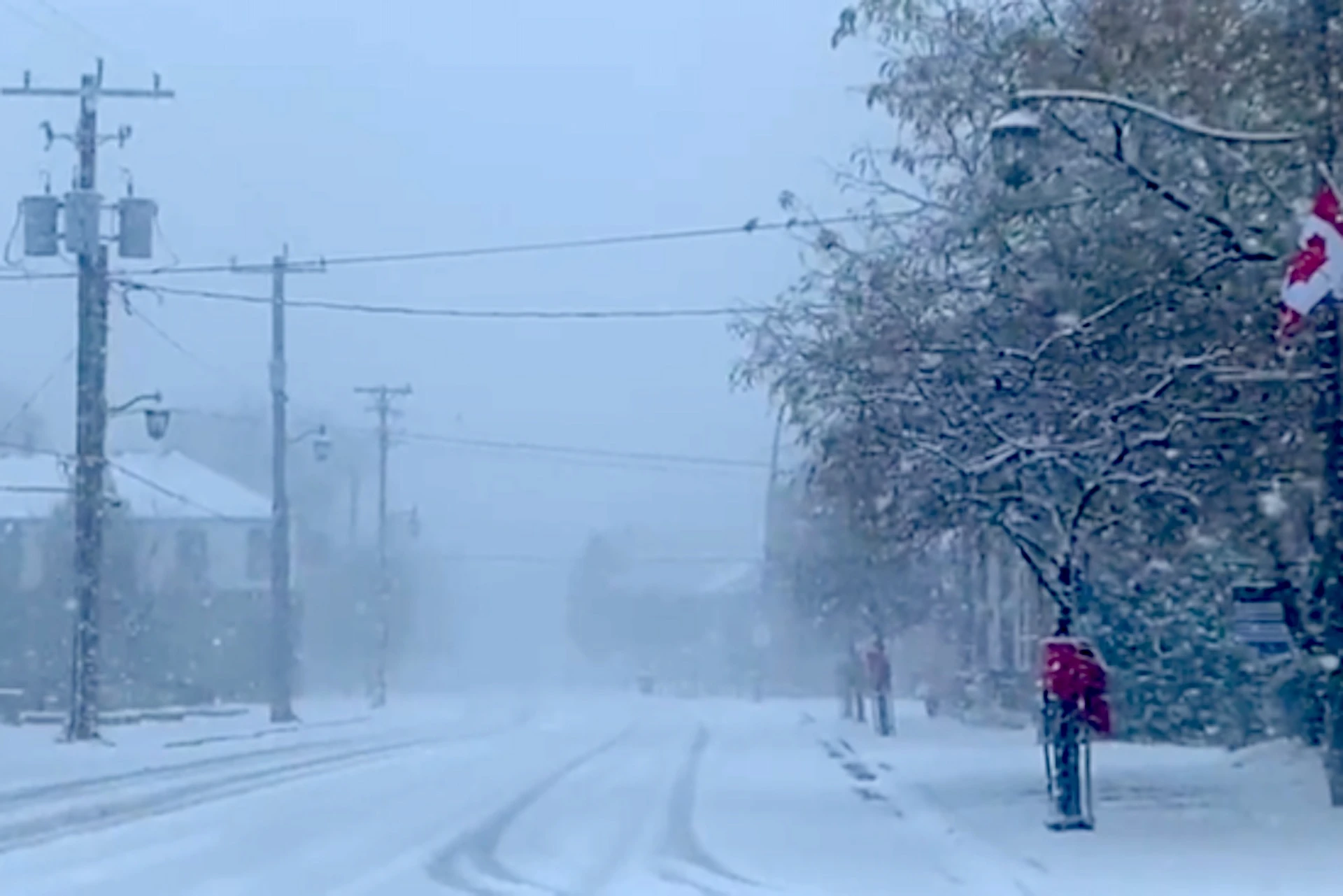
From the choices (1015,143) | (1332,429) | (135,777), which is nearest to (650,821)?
(1332,429)

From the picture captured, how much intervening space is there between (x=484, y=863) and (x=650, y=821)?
17.8ft

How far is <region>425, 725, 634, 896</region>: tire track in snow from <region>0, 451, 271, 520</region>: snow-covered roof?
229ft

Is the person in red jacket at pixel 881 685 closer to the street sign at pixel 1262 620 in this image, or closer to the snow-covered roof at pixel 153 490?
the street sign at pixel 1262 620

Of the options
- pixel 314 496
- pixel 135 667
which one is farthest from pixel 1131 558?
pixel 314 496

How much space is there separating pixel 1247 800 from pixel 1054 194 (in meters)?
7.24

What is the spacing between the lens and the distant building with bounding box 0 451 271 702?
78938mm

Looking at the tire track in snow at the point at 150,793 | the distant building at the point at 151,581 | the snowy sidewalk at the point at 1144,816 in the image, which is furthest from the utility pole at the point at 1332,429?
the distant building at the point at 151,581

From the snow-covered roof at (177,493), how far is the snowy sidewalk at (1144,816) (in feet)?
203

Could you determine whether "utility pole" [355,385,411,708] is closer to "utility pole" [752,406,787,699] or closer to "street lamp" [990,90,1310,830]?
"utility pole" [752,406,787,699]

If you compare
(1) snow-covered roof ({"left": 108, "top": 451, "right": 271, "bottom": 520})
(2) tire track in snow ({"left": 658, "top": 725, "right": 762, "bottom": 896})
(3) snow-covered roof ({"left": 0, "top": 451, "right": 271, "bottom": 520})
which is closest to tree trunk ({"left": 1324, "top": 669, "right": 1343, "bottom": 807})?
(2) tire track in snow ({"left": 658, "top": 725, "right": 762, "bottom": 896})

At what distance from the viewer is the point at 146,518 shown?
98.2 meters

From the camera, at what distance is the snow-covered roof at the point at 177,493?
10031cm

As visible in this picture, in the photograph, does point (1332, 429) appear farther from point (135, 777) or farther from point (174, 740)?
point (174, 740)

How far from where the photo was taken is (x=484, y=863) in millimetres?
20625
